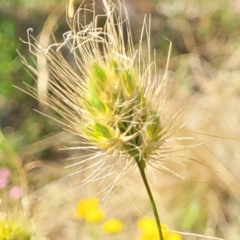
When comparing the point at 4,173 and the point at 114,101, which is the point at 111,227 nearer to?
the point at 4,173

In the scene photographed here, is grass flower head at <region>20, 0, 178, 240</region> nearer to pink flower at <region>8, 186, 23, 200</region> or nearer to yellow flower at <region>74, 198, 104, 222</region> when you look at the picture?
pink flower at <region>8, 186, 23, 200</region>

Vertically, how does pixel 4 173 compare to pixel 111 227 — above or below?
above

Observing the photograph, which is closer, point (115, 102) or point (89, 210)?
point (115, 102)

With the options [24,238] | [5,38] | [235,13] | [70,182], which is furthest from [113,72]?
[235,13]

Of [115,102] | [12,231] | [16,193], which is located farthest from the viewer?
[16,193]

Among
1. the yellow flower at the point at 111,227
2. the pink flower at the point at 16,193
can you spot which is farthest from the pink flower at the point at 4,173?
the yellow flower at the point at 111,227

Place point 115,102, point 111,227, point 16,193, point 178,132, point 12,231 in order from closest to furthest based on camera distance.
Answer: point 115,102 < point 12,231 < point 16,193 < point 111,227 < point 178,132

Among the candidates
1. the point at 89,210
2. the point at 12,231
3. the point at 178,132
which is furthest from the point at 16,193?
the point at 178,132

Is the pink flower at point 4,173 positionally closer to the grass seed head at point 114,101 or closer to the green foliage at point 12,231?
the green foliage at point 12,231
